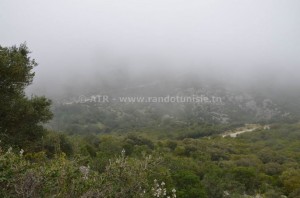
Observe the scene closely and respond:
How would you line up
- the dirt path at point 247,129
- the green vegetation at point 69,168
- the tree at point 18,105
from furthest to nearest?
the dirt path at point 247,129
the tree at point 18,105
the green vegetation at point 69,168

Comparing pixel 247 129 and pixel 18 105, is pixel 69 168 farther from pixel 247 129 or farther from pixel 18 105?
pixel 247 129

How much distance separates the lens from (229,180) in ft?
131

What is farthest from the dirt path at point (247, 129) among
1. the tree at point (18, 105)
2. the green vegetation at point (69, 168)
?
the tree at point (18, 105)

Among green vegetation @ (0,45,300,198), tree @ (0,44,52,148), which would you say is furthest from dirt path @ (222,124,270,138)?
tree @ (0,44,52,148)

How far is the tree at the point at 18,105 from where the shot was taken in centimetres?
2123

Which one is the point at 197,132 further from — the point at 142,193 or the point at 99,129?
the point at 142,193

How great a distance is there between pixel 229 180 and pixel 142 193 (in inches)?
1257

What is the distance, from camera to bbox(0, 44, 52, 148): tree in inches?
836

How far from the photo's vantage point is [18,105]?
21.7 metres

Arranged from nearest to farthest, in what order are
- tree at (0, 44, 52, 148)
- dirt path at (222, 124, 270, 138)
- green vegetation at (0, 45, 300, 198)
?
green vegetation at (0, 45, 300, 198) < tree at (0, 44, 52, 148) < dirt path at (222, 124, 270, 138)

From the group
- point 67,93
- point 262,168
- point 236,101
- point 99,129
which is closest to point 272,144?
point 262,168

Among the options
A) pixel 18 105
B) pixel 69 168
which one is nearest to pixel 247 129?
pixel 18 105

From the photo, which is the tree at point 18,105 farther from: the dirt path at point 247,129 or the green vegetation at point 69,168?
the dirt path at point 247,129

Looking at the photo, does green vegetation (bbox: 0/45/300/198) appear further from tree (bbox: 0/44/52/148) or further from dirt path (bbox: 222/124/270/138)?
dirt path (bbox: 222/124/270/138)
